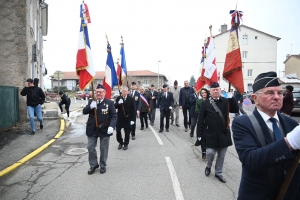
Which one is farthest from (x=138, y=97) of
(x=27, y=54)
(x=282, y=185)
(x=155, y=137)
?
(x=282, y=185)

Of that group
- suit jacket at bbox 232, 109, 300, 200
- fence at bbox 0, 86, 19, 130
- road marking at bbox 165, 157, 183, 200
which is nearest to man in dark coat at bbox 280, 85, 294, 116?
road marking at bbox 165, 157, 183, 200

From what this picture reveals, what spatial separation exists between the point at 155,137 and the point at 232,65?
16.0ft

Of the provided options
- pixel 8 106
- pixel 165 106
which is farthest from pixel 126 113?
pixel 8 106

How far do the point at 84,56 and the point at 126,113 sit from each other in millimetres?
2410

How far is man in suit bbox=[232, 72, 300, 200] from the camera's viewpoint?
1.82 meters

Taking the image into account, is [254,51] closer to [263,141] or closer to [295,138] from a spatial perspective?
[263,141]

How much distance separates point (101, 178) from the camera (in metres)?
4.72

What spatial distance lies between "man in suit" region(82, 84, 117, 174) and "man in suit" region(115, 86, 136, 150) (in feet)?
5.96

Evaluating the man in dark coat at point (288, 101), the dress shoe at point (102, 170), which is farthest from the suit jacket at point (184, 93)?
the dress shoe at point (102, 170)

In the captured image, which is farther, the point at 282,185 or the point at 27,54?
the point at 27,54

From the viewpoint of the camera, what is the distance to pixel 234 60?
4.64m

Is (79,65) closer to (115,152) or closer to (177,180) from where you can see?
(115,152)

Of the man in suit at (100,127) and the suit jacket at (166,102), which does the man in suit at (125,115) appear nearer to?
the man in suit at (100,127)

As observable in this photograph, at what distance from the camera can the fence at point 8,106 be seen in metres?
8.85
